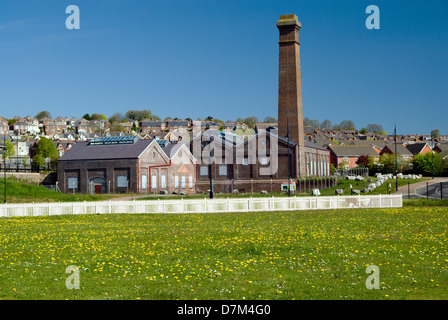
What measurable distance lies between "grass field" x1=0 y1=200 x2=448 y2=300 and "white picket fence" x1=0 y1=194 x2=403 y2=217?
31.8ft

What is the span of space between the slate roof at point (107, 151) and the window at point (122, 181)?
9.31 feet

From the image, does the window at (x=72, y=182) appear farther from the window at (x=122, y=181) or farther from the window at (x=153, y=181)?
the window at (x=153, y=181)

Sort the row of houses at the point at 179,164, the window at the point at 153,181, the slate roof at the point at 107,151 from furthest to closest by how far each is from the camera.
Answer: the window at the point at 153,181 → the slate roof at the point at 107,151 → the row of houses at the point at 179,164

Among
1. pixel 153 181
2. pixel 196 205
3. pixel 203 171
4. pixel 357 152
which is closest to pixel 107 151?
pixel 153 181

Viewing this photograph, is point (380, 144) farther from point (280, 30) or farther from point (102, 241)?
point (102, 241)

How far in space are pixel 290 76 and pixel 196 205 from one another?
1521 inches

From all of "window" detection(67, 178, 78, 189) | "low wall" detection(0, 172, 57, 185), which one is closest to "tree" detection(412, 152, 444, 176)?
"window" detection(67, 178, 78, 189)

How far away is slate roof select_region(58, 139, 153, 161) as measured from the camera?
233 ft

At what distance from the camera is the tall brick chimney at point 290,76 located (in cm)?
7206

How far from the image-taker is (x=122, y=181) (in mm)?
70312

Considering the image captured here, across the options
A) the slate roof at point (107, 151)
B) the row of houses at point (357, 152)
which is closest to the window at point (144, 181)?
the slate roof at point (107, 151)

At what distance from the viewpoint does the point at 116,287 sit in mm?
12992

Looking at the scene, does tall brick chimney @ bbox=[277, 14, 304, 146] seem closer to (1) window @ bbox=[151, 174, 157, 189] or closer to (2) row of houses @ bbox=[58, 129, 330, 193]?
(2) row of houses @ bbox=[58, 129, 330, 193]
